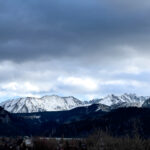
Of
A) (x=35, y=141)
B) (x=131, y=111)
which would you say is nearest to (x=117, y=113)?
(x=131, y=111)

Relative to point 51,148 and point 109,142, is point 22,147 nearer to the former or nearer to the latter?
point 51,148

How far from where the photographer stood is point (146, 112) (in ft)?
582

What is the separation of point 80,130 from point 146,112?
37112 mm

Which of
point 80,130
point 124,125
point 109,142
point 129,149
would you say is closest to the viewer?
point 129,149

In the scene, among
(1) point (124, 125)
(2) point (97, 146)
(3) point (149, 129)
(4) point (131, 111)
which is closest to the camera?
(2) point (97, 146)

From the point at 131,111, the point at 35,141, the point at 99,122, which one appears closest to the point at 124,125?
the point at 99,122

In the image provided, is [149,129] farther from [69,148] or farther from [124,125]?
[69,148]

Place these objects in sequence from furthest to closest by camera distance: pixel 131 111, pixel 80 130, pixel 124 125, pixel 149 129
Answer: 1. pixel 131 111
2. pixel 80 130
3. pixel 124 125
4. pixel 149 129

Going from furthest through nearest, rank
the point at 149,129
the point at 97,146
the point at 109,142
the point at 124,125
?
the point at 124,125 < the point at 149,129 < the point at 109,142 < the point at 97,146

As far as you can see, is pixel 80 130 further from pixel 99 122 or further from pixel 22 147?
pixel 22 147

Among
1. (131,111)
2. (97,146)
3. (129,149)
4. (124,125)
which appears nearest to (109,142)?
(97,146)

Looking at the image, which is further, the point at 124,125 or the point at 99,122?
the point at 99,122

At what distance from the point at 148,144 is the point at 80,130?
15018 cm

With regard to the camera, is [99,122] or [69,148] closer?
[69,148]
